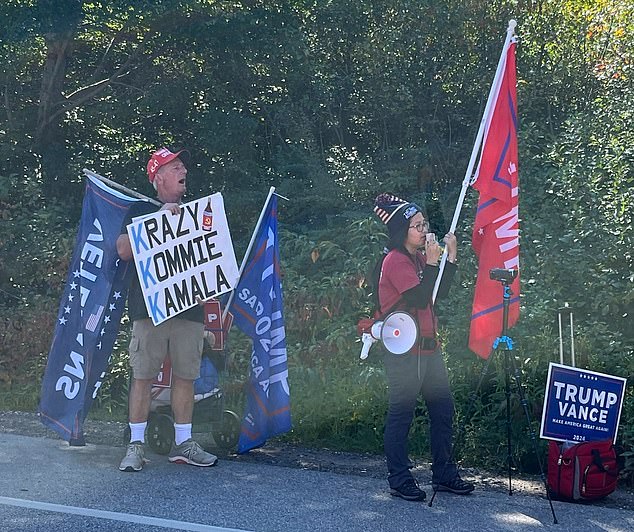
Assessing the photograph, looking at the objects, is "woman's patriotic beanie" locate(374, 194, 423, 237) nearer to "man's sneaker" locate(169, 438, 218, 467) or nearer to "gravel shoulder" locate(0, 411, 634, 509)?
"gravel shoulder" locate(0, 411, 634, 509)

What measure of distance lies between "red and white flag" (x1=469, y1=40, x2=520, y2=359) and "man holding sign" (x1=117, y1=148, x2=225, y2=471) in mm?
1935

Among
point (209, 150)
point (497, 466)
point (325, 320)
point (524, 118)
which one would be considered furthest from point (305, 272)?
point (497, 466)

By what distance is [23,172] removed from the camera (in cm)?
1279

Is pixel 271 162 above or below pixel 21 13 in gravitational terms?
below

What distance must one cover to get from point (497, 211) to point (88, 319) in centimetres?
294

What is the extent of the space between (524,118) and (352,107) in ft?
7.12

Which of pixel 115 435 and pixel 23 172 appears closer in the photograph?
pixel 115 435

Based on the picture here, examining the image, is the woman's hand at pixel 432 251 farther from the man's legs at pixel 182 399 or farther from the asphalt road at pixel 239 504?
the man's legs at pixel 182 399

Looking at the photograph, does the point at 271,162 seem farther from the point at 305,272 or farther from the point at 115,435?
the point at 115,435

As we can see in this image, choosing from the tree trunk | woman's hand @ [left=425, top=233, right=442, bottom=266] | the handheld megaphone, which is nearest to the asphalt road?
the handheld megaphone

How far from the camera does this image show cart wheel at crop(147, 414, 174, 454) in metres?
7.62

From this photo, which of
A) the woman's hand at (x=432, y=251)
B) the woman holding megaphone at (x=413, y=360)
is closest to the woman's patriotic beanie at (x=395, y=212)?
the woman holding megaphone at (x=413, y=360)

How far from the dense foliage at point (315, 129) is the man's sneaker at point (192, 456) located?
1.89 m

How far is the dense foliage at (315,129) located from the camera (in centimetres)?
979
